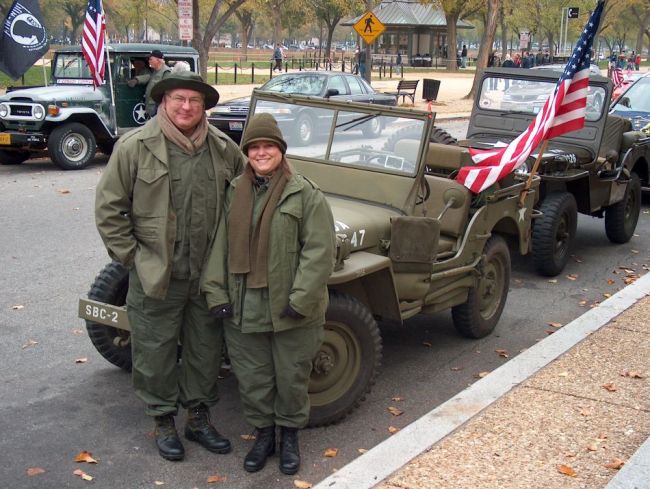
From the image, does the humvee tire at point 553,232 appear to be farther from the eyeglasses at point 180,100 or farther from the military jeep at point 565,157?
the eyeglasses at point 180,100

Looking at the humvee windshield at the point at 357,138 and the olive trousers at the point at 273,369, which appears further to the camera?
the humvee windshield at the point at 357,138

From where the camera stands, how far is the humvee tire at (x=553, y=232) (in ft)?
27.9

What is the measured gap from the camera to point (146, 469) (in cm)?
439

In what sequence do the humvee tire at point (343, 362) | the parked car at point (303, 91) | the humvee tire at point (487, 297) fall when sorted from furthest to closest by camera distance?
the parked car at point (303, 91) < the humvee tire at point (487, 297) < the humvee tire at point (343, 362)

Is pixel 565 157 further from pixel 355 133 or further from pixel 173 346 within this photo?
pixel 173 346

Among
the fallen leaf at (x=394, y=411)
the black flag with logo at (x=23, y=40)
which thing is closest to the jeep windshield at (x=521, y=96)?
the fallen leaf at (x=394, y=411)

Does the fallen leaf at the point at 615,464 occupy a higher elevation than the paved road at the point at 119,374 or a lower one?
higher

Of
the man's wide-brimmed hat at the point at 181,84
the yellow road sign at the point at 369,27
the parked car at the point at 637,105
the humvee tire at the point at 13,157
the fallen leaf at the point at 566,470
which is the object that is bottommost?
the humvee tire at the point at 13,157

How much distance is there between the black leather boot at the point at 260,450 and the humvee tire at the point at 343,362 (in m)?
0.46

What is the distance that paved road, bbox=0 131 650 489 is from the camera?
4.42m

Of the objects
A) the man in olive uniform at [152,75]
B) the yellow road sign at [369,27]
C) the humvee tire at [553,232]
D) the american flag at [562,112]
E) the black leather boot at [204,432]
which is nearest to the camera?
the black leather boot at [204,432]

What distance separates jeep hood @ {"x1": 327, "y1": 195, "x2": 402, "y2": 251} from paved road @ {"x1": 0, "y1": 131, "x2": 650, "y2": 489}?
3.26 feet

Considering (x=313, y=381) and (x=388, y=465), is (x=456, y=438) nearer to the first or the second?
(x=388, y=465)

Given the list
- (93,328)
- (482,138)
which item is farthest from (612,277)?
(93,328)
